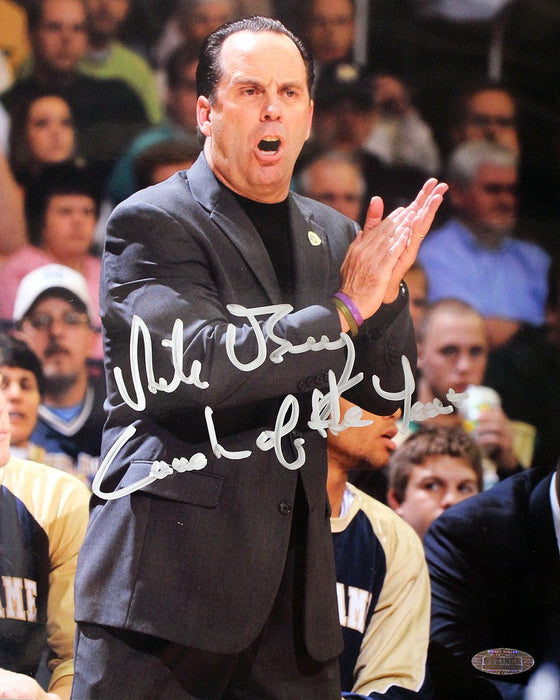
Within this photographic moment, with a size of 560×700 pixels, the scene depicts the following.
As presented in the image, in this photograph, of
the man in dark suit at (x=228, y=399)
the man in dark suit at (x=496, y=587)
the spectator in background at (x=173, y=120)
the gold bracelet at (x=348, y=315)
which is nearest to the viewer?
the man in dark suit at (x=228, y=399)

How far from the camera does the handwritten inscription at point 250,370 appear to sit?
2201 millimetres

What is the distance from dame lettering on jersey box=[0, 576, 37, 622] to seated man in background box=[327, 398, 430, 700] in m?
0.78

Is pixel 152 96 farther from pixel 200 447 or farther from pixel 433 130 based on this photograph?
pixel 200 447

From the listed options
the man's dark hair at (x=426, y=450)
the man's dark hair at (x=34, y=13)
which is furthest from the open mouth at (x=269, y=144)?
the man's dark hair at (x=426, y=450)

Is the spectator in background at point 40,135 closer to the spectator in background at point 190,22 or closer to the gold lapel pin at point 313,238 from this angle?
the spectator in background at point 190,22

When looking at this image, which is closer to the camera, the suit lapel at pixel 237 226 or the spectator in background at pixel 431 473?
the suit lapel at pixel 237 226

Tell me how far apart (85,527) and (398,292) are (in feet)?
3.26

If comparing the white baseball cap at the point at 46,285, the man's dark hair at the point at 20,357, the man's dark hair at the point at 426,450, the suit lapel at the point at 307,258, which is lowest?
the man's dark hair at the point at 426,450

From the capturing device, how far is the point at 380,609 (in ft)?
8.10

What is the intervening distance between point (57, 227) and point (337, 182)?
28.6 inches

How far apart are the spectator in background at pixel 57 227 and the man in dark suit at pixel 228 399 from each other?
19 cm

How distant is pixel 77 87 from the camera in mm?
2486

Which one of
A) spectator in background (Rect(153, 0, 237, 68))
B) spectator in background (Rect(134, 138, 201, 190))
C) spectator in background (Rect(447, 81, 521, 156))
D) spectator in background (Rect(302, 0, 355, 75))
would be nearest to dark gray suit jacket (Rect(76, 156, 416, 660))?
spectator in background (Rect(134, 138, 201, 190))

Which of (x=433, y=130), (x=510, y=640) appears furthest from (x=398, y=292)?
(x=510, y=640)
